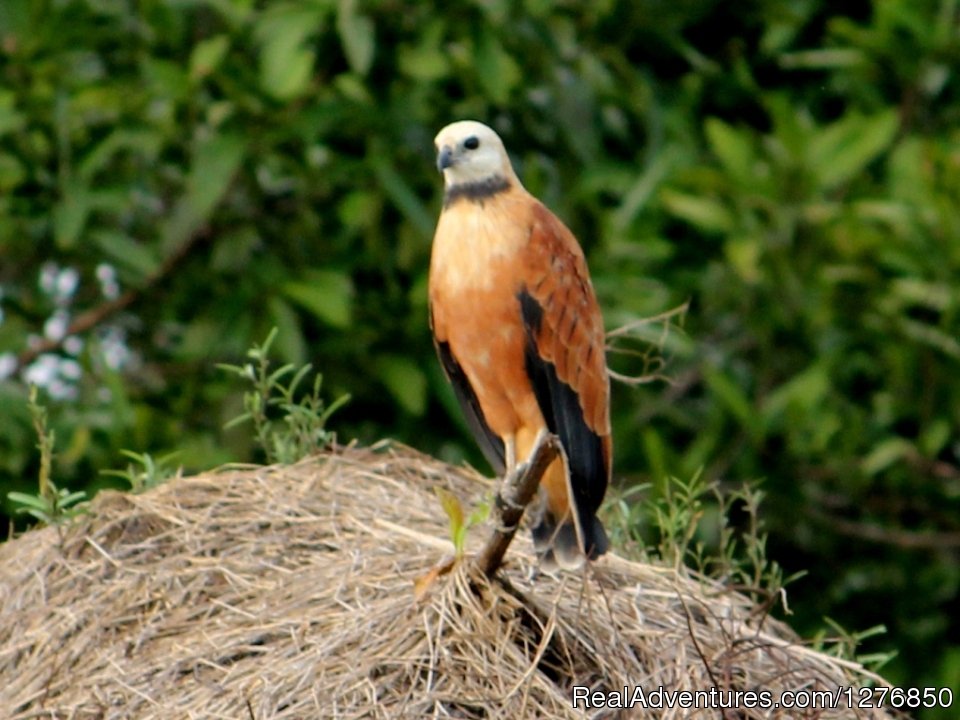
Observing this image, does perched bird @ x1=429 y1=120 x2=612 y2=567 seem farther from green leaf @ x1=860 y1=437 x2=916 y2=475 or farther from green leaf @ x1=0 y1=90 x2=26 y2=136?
green leaf @ x1=860 y1=437 x2=916 y2=475

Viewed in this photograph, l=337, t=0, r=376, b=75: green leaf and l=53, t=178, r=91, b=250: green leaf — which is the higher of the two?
l=337, t=0, r=376, b=75: green leaf

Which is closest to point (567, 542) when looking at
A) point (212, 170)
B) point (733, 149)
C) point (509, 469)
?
point (509, 469)

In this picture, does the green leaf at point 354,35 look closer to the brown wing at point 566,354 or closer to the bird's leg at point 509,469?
the brown wing at point 566,354

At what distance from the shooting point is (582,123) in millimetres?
6535

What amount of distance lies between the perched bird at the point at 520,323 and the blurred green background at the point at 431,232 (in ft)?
5.68

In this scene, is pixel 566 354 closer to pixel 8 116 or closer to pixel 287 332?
pixel 287 332

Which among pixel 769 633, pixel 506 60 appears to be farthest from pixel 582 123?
pixel 769 633

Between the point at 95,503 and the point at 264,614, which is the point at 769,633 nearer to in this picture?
the point at 264,614

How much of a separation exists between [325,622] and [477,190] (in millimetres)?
1144

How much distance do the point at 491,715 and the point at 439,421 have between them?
121 inches

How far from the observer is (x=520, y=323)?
4.02 m

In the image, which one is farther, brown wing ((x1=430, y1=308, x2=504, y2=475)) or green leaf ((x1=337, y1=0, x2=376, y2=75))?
green leaf ((x1=337, y1=0, x2=376, y2=75))

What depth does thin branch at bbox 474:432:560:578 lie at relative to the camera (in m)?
3.43

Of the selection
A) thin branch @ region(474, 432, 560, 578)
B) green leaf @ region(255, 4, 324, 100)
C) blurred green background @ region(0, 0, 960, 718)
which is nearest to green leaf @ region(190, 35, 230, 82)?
blurred green background @ region(0, 0, 960, 718)
